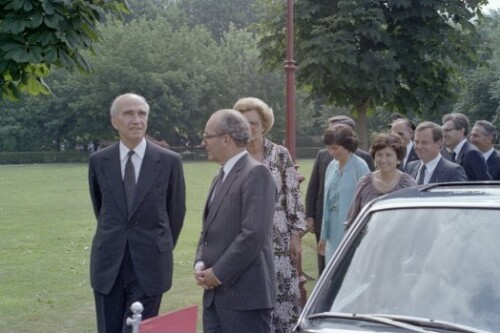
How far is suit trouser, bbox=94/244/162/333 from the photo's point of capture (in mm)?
6539

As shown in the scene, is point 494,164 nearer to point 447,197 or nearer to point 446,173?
point 446,173

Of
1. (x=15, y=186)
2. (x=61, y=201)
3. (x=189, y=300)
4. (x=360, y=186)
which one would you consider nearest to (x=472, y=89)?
(x=15, y=186)

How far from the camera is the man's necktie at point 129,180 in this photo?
21.7 feet

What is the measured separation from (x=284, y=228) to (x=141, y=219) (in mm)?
1355

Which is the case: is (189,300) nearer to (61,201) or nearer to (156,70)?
(61,201)

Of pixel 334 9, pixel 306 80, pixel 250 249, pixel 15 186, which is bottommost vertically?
pixel 15 186

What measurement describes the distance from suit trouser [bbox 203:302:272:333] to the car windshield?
1246mm

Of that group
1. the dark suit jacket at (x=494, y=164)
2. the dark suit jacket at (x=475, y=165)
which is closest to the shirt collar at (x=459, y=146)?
the dark suit jacket at (x=475, y=165)

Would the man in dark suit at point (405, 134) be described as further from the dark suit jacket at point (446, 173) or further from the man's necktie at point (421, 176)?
the dark suit jacket at point (446, 173)

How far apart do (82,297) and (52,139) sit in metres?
74.9

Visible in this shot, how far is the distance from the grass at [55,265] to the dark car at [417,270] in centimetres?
550

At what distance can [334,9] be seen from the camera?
15.9 m

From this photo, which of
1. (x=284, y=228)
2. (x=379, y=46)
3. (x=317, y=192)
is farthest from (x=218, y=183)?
(x=379, y=46)

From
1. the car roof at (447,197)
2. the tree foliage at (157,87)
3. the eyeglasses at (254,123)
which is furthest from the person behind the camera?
the tree foliage at (157,87)
